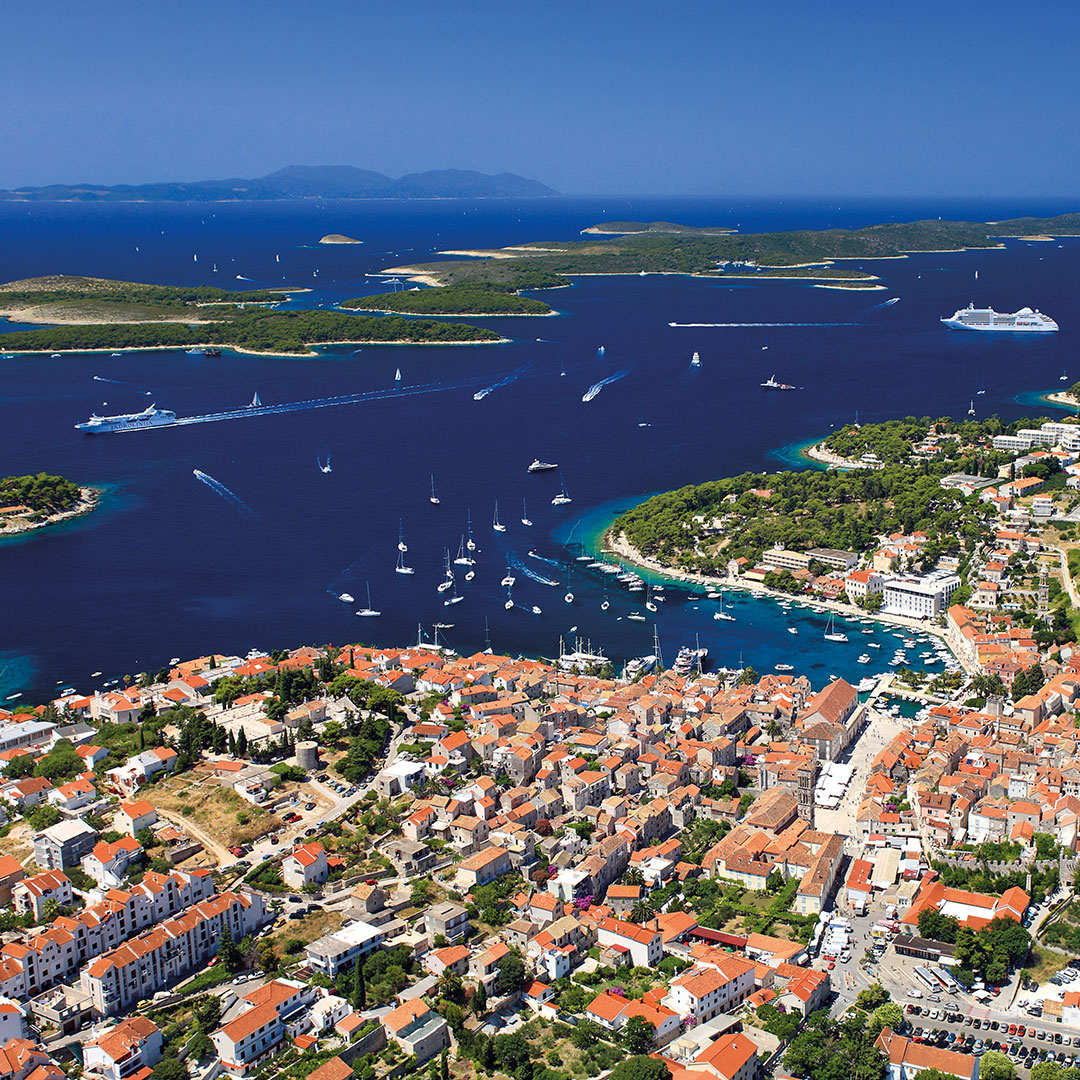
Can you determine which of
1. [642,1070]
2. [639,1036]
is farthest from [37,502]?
[642,1070]

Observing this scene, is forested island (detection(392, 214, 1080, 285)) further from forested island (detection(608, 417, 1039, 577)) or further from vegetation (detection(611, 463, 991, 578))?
vegetation (detection(611, 463, 991, 578))

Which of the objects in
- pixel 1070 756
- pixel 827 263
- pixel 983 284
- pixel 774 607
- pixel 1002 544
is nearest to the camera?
pixel 1070 756

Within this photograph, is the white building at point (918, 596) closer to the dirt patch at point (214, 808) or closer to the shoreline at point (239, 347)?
the dirt patch at point (214, 808)

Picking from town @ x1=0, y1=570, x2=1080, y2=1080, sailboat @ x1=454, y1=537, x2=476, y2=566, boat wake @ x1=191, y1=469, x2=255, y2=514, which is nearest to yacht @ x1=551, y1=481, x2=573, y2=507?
sailboat @ x1=454, y1=537, x2=476, y2=566

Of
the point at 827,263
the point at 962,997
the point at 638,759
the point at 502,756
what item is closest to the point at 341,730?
the point at 502,756

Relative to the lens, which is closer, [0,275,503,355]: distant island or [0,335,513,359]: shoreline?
[0,335,513,359]: shoreline

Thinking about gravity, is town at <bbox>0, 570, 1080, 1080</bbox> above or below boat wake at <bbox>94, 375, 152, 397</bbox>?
below

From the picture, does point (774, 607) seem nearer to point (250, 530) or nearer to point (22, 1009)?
point (250, 530)
